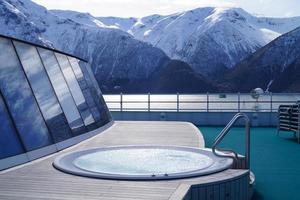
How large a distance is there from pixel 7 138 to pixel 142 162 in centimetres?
207

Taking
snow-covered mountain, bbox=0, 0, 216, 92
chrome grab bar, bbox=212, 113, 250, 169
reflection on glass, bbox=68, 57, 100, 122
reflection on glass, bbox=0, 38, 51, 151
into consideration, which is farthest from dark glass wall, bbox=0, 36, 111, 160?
snow-covered mountain, bbox=0, 0, 216, 92

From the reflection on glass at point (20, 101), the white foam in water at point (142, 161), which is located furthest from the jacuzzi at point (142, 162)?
the reflection on glass at point (20, 101)

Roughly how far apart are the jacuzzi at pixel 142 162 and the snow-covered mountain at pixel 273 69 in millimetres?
104796

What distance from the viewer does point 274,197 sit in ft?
21.8

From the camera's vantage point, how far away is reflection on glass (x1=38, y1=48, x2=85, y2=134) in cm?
892

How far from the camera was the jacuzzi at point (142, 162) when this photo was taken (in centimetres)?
573

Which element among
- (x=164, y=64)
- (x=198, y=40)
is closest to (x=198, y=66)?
(x=198, y=40)

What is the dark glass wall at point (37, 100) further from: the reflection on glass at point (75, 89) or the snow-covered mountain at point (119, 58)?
the snow-covered mountain at point (119, 58)

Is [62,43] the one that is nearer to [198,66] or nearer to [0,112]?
[198,66]

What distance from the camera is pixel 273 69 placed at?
125938 mm

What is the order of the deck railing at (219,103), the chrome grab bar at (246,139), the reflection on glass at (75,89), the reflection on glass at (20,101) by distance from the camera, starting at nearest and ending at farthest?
the chrome grab bar at (246,139) < the reflection on glass at (20,101) < the reflection on glass at (75,89) < the deck railing at (219,103)

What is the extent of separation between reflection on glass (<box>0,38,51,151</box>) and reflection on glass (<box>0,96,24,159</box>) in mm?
168

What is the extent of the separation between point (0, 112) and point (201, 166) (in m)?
3.00

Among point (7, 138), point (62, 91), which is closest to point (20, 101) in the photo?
point (7, 138)
